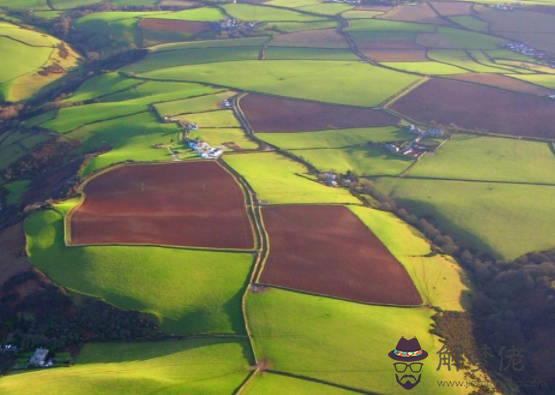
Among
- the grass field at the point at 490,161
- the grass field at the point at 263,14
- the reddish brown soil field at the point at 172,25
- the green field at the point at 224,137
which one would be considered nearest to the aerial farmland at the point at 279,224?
the grass field at the point at 490,161

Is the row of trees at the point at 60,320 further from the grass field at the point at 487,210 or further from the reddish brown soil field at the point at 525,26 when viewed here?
the reddish brown soil field at the point at 525,26

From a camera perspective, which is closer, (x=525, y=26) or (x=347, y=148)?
(x=347, y=148)

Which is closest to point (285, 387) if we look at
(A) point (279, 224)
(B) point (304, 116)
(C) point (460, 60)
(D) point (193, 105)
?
(A) point (279, 224)

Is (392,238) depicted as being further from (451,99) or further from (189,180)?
(451,99)

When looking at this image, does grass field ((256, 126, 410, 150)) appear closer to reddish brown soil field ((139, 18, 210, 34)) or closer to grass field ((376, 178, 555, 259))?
grass field ((376, 178, 555, 259))

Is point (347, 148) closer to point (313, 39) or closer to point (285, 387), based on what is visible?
point (285, 387)

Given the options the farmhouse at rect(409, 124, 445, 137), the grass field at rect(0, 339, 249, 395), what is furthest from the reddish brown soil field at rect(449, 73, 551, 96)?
the grass field at rect(0, 339, 249, 395)

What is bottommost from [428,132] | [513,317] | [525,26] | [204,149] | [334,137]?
[513,317]
